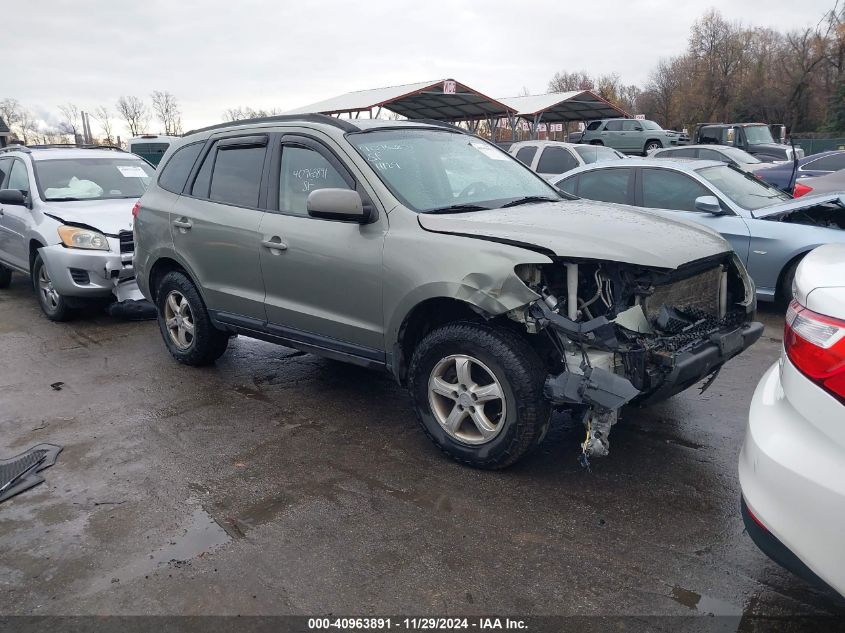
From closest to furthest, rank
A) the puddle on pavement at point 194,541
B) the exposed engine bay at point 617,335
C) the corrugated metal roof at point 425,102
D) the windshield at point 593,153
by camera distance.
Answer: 1. the puddle on pavement at point 194,541
2. the exposed engine bay at point 617,335
3. the windshield at point 593,153
4. the corrugated metal roof at point 425,102

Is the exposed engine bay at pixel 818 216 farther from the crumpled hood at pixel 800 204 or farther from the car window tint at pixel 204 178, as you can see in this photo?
the car window tint at pixel 204 178

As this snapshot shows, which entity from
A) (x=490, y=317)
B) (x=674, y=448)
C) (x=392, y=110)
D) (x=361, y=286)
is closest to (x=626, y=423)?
(x=674, y=448)

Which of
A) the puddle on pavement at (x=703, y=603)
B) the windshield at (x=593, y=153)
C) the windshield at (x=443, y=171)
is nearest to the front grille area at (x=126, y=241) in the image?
the windshield at (x=443, y=171)

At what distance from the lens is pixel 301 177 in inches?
174

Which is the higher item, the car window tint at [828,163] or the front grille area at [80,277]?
the car window tint at [828,163]

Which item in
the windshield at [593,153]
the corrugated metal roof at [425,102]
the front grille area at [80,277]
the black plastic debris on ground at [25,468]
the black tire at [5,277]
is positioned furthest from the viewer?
the corrugated metal roof at [425,102]

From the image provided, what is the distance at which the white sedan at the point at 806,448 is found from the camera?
191cm

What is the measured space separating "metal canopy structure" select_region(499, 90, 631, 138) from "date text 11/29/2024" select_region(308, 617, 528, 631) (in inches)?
1001

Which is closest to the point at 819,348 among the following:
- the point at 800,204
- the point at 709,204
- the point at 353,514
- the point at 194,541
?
the point at 353,514

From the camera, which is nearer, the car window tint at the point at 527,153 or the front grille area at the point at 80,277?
the front grille area at the point at 80,277

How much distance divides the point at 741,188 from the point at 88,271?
23.2 ft

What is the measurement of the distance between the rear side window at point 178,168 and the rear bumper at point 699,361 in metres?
3.89

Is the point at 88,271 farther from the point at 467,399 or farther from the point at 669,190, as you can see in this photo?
the point at 669,190

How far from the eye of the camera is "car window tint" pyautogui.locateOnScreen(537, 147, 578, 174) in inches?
524
